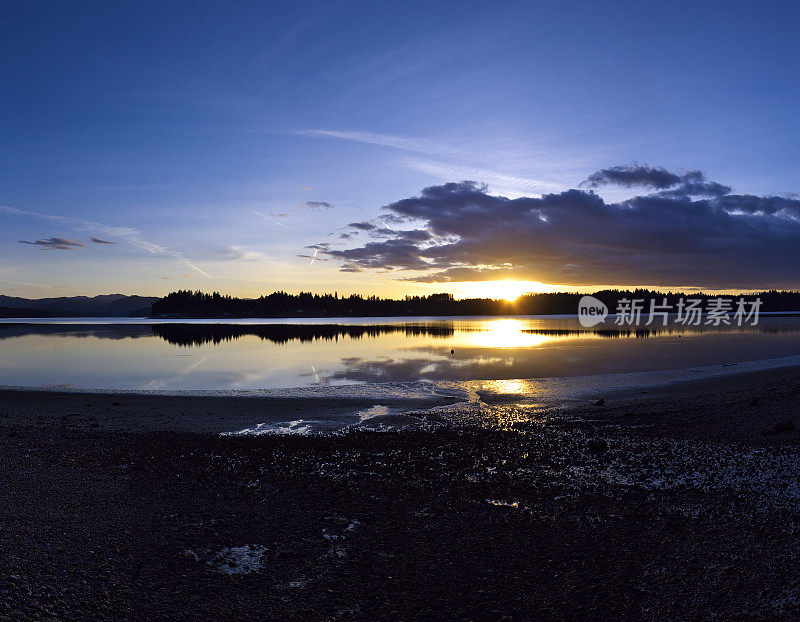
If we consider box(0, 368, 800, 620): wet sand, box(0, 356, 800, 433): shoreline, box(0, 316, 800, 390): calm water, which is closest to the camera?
box(0, 368, 800, 620): wet sand

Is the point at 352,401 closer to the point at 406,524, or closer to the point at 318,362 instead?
the point at 406,524

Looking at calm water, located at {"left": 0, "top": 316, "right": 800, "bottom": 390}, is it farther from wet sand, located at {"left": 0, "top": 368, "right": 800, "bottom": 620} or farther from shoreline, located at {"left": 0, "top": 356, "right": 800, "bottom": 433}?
wet sand, located at {"left": 0, "top": 368, "right": 800, "bottom": 620}

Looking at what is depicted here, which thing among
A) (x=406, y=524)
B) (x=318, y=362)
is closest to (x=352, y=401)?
(x=406, y=524)

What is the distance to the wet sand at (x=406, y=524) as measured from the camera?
6.83 metres

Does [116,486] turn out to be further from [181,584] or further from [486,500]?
[486,500]

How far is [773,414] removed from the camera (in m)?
17.3

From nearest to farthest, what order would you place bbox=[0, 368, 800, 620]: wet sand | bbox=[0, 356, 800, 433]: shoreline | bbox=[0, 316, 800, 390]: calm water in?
bbox=[0, 368, 800, 620]: wet sand < bbox=[0, 356, 800, 433]: shoreline < bbox=[0, 316, 800, 390]: calm water

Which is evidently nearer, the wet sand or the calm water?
the wet sand

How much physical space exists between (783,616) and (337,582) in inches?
228

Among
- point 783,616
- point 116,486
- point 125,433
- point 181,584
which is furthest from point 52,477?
point 783,616

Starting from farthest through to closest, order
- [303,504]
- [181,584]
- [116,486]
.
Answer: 1. [116,486]
2. [303,504]
3. [181,584]

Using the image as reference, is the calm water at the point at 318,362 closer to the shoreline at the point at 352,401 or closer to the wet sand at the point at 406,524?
the shoreline at the point at 352,401

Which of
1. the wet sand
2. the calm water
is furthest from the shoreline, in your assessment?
the calm water

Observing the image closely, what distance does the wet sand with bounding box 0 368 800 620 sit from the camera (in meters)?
6.83
